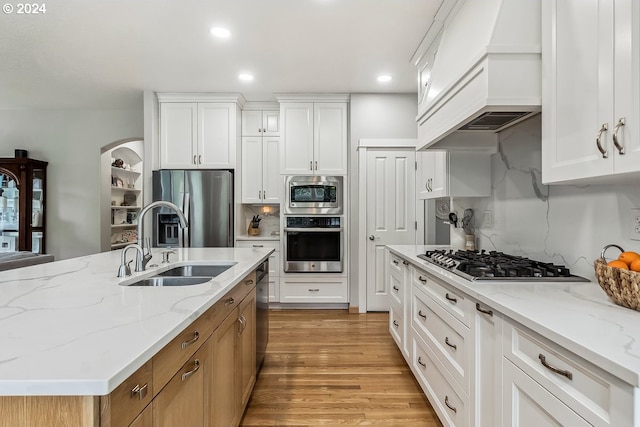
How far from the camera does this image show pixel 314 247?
13.7ft

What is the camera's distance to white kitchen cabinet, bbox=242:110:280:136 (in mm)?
4418

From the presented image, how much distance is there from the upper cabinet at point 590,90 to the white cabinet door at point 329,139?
2846mm

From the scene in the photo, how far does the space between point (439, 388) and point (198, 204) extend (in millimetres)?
3231

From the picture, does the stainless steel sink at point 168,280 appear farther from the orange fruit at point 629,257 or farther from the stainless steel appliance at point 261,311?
the orange fruit at point 629,257

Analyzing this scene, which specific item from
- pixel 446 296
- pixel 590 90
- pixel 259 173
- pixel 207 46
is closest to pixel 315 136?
pixel 259 173

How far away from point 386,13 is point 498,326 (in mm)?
2294

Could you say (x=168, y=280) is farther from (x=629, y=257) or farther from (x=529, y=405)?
(x=629, y=257)

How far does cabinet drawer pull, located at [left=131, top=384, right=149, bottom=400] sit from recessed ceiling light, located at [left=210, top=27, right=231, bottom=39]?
2.71 m

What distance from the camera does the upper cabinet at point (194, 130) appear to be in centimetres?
416

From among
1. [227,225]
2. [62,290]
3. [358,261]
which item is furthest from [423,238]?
[62,290]

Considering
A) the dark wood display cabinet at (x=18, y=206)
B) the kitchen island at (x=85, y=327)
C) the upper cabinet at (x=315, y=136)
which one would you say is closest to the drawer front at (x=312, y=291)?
the upper cabinet at (x=315, y=136)

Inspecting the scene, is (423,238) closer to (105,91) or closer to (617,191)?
(617,191)

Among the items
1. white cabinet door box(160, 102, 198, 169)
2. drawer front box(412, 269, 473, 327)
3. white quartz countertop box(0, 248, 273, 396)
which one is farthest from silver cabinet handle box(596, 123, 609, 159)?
white cabinet door box(160, 102, 198, 169)

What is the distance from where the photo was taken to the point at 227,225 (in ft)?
13.2
